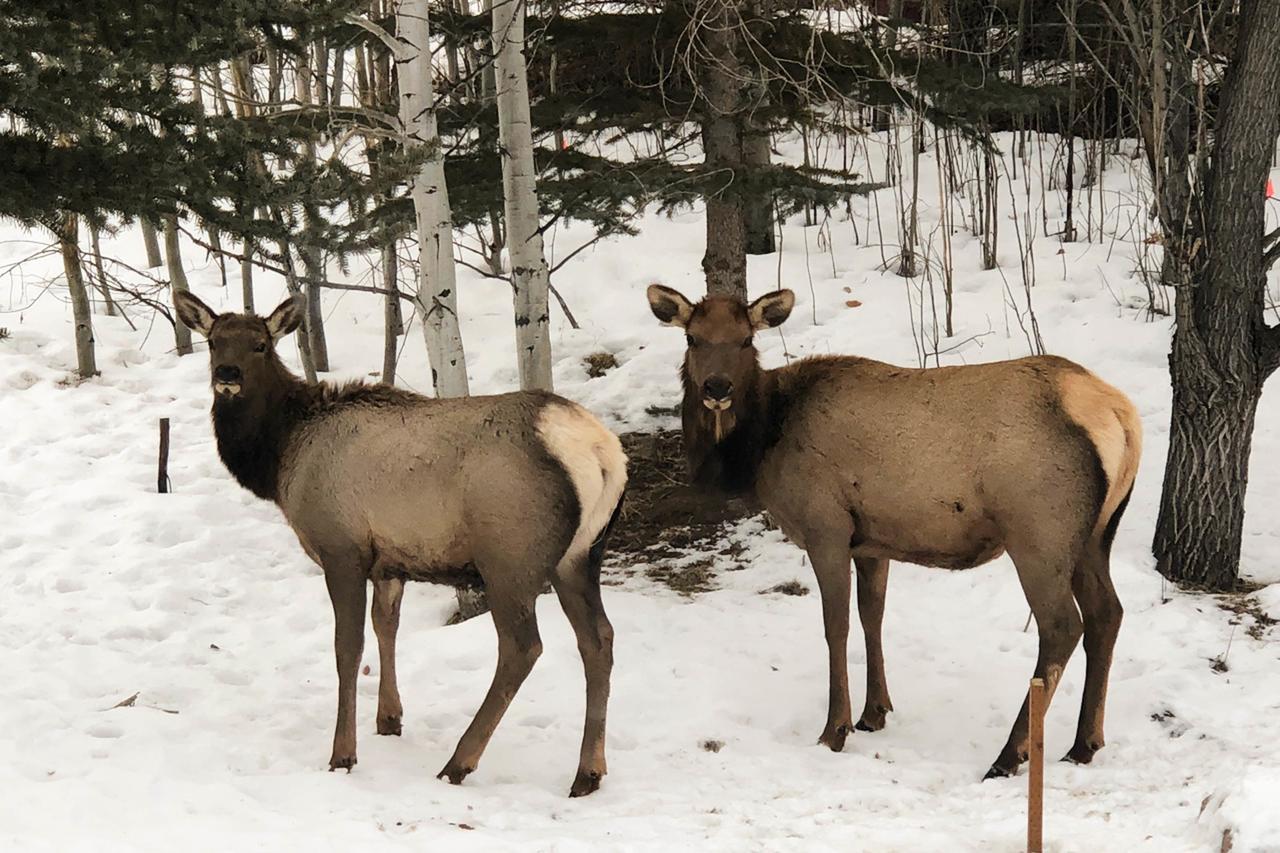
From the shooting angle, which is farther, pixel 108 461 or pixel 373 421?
pixel 108 461

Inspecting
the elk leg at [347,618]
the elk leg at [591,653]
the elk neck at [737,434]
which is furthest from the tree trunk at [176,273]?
the elk leg at [591,653]

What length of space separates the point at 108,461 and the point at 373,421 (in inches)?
234

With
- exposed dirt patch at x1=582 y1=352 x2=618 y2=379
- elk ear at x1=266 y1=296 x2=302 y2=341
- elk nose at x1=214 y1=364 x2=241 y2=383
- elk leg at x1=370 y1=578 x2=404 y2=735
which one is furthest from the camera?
exposed dirt patch at x1=582 y1=352 x2=618 y2=379

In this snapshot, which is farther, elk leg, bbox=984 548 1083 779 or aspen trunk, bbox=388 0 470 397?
aspen trunk, bbox=388 0 470 397

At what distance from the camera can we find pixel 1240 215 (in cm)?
741

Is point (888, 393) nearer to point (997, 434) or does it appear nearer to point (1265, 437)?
point (997, 434)

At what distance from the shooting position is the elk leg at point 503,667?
18.2 ft

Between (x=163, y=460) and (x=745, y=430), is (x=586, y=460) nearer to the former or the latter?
(x=745, y=430)

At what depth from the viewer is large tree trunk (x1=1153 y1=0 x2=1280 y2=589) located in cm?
734

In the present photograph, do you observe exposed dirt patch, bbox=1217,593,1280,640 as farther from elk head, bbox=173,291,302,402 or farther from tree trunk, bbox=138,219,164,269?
tree trunk, bbox=138,219,164,269

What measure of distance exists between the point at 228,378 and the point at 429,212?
2.02 metres

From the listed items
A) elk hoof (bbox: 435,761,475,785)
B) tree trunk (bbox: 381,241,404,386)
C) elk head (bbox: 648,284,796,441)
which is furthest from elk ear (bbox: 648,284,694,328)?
tree trunk (bbox: 381,241,404,386)

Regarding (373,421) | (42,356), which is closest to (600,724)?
(373,421)

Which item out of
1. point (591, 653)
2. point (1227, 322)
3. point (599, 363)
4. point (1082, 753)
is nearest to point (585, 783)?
point (591, 653)
